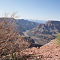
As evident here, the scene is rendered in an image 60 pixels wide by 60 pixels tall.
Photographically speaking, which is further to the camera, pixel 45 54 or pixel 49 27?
pixel 49 27

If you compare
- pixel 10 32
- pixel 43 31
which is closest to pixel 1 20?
pixel 10 32

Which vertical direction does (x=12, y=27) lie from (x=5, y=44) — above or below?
above

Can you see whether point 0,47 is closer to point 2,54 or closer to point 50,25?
point 2,54

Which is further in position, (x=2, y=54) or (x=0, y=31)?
(x=2, y=54)

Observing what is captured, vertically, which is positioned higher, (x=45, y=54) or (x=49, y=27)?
(x=45, y=54)

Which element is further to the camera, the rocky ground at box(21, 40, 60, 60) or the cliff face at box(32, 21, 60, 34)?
the cliff face at box(32, 21, 60, 34)

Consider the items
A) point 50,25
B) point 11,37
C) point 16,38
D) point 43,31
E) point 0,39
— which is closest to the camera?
point 0,39

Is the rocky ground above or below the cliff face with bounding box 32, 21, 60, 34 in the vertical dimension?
above

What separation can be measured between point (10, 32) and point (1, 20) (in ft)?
3.69

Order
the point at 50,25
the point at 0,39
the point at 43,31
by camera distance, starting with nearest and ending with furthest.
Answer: the point at 0,39 < the point at 43,31 < the point at 50,25

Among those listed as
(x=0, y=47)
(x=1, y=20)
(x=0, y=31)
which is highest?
(x=1, y=20)

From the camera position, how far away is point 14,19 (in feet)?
26.1

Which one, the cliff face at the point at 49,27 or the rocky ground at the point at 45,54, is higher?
the rocky ground at the point at 45,54

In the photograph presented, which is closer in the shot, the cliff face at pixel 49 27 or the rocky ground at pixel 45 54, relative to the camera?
the rocky ground at pixel 45 54
